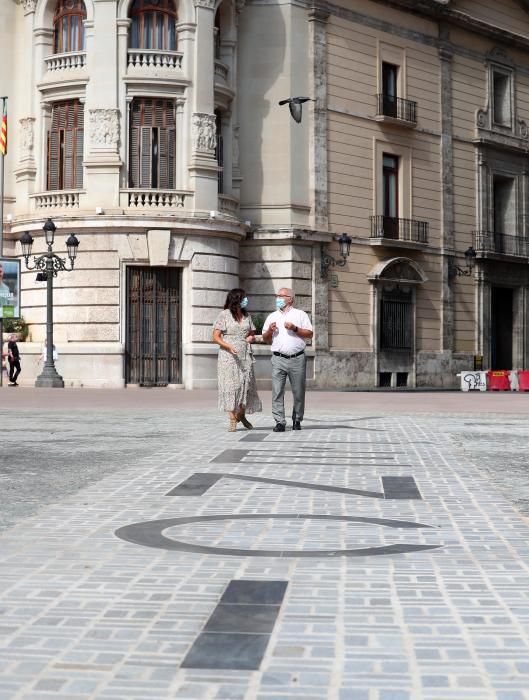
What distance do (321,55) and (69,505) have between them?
30.0m

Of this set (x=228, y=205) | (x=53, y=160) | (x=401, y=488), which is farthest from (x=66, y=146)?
(x=401, y=488)

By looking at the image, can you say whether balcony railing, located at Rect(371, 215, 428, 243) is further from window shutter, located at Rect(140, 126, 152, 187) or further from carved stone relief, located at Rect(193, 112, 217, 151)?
window shutter, located at Rect(140, 126, 152, 187)

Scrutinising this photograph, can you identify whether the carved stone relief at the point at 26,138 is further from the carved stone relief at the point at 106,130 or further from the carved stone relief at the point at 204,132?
the carved stone relief at the point at 204,132

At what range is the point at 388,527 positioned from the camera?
6711 millimetres

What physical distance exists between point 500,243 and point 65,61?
17578mm

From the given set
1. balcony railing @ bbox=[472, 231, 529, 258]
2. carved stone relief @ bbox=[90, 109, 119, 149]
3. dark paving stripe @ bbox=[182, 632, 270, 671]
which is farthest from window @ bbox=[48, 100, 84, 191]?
dark paving stripe @ bbox=[182, 632, 270, 671]

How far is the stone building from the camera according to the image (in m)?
32.1

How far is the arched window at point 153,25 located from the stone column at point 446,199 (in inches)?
441

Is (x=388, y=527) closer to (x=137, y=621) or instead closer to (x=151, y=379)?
(x=137, y=621)

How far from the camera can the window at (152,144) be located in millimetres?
32375

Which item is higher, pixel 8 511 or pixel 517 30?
pixel 517 30

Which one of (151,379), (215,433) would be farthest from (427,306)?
(215,433)

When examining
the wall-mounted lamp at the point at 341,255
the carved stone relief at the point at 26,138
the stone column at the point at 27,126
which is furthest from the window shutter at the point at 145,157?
the wall-mounted lamp at the point at 341,255

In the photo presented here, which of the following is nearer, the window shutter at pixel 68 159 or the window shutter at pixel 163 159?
the window shutter at pixel 163 159
